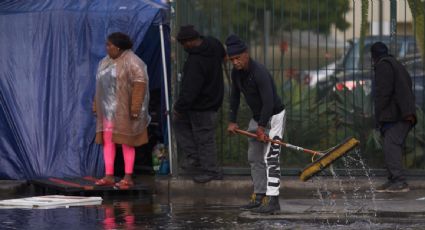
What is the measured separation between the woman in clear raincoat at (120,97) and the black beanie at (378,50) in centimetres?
254

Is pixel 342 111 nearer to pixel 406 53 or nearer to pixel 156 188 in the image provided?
pixel 406 53

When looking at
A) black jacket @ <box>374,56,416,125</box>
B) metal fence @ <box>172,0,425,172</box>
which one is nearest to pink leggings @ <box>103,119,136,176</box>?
metal fence @ <box>172,0,425,172</box>

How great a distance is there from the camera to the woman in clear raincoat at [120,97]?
1312 cm

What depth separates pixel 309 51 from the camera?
13633 mm

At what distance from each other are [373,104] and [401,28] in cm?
95

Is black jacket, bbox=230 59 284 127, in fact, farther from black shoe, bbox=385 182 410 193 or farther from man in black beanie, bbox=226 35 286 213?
black shoe, bbox=385 182 410 193

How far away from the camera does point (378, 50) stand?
42.0 feet

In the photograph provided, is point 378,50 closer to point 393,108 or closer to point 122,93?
point 393,108

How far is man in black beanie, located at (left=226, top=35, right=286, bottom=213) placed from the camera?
10.8 m

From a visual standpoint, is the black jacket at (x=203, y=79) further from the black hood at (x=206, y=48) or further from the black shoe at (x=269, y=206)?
the black shoe at (x=269, y=206)

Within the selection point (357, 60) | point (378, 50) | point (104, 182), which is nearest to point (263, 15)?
point (357, 60)

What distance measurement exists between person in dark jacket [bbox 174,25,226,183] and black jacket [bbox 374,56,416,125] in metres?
1.78

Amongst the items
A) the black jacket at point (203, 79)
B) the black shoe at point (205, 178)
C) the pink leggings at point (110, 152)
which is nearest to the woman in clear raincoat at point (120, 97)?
the pink leggings at point (110, 152)

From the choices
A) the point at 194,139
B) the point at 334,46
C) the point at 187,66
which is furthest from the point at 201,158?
the point at 334,46
